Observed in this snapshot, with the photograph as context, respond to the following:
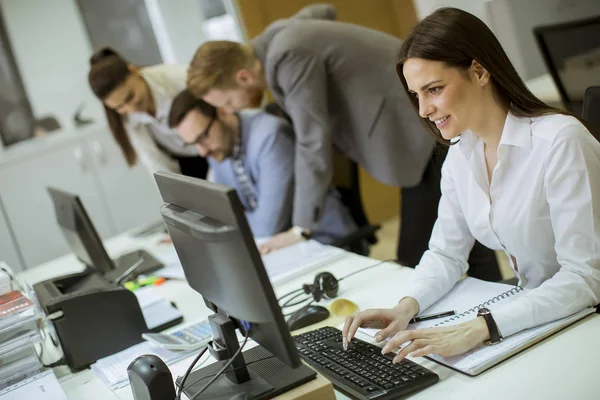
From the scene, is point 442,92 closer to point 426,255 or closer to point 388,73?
point 426,255

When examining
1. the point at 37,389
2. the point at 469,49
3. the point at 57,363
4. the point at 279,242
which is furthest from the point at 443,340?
the point at 279,242

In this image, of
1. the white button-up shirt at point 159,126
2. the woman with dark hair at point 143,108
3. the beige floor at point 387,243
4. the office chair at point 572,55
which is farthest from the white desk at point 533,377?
the beige floor at point 387,243

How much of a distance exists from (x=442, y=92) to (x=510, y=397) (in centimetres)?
63

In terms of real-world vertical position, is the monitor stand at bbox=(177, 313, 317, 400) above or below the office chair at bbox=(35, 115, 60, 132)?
below

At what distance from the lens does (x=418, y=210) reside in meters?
2.56

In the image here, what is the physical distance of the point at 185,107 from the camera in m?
2.65

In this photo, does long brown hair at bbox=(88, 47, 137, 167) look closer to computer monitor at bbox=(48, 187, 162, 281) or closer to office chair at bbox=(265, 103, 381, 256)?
computer monitor at bbox=(48, 187, 162, 281)

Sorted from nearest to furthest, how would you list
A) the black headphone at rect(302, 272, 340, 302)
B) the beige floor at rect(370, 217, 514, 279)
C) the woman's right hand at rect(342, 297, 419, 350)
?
the woman's right hand at rect(342, 297, 419, 350)
the black headphone at rect(302, 272, 340, 302)
the beige floor at rect(370, 217, 514, 279)

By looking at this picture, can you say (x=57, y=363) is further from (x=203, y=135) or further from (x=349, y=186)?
(x=349, y=186)

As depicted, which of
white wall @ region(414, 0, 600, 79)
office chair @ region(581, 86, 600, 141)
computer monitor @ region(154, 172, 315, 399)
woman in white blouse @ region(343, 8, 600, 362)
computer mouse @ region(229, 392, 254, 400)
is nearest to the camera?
computer monitor @ region(154, 172, 315, 399)

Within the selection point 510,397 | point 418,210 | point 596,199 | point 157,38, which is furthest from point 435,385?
point 157,38

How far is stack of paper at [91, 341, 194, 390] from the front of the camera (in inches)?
65.8

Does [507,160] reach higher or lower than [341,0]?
lower

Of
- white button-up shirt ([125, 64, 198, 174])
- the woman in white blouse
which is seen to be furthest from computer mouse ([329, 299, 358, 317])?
white button-up shirt ([125, 64, 198, 174])
